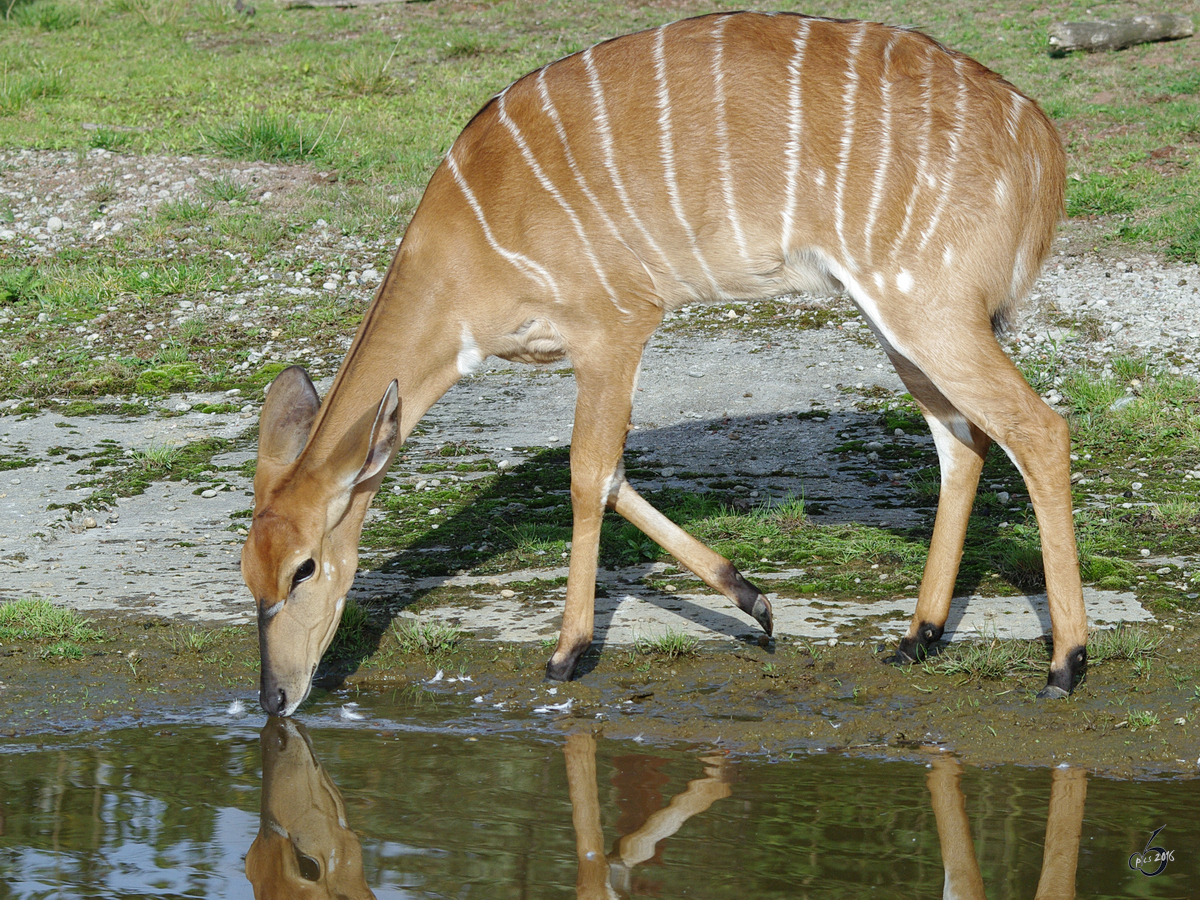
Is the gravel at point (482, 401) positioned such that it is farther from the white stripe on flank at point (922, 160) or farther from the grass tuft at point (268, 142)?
the white stripe on flank at point (922, 160)

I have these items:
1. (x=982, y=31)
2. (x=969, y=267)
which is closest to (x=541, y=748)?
(x=969, y=267)

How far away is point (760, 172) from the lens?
179 inches

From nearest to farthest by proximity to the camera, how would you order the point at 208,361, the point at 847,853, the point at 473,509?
the point at 847,853 < the point at 473,509 < the point at 208,361

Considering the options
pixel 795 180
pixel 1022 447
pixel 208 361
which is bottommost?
pixel 208 361

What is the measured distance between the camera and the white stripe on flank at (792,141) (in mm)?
4516

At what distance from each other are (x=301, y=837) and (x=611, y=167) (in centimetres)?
242

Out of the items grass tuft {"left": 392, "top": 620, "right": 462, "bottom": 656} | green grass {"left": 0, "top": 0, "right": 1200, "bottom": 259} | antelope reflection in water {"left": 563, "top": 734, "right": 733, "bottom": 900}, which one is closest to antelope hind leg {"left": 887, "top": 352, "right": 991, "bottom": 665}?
antelope reflection in water {"left": 563, "top": 734, "right": 733, "bottom": 900}

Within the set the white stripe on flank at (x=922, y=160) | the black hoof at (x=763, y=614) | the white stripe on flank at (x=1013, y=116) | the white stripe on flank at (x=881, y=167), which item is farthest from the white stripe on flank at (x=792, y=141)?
the black hoof at (x=763, y=614)

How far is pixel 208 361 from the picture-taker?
8.59m

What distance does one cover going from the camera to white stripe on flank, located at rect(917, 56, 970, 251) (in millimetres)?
4328

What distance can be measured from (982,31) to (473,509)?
37.5 ft

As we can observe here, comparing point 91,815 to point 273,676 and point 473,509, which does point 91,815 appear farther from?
point 473,509

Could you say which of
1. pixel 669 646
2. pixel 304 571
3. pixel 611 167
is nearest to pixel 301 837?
pixel 304 571

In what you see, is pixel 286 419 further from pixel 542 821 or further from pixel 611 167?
pixel 542 821
